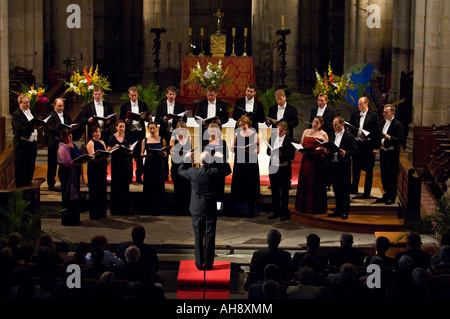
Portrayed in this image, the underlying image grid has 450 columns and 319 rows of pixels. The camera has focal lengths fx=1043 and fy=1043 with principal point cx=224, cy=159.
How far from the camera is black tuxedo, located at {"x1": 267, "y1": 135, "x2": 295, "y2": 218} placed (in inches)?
599

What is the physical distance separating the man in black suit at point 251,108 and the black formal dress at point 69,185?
8.79ft

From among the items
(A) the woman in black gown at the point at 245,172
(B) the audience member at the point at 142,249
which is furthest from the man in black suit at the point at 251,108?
(B) the audience member at the point at 142,249

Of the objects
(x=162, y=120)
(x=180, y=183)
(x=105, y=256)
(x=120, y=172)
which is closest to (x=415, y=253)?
(x=105, y=256)

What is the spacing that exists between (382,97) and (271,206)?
5.54 m

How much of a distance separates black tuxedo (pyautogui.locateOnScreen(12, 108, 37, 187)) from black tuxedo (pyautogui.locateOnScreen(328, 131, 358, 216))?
4.67 meters

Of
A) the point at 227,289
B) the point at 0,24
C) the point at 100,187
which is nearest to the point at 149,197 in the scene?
the point at 100,187

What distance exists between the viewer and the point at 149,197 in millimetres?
15688

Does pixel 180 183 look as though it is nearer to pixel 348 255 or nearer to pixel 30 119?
pixel 30 119

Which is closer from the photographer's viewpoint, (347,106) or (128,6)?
(347,106)

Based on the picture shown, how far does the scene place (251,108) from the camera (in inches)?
645

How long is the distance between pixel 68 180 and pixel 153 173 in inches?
51.4

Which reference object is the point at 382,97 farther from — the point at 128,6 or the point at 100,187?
the point at 128,6

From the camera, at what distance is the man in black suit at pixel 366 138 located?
15859 millimetres

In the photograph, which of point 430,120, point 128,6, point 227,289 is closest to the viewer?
point 227,289
